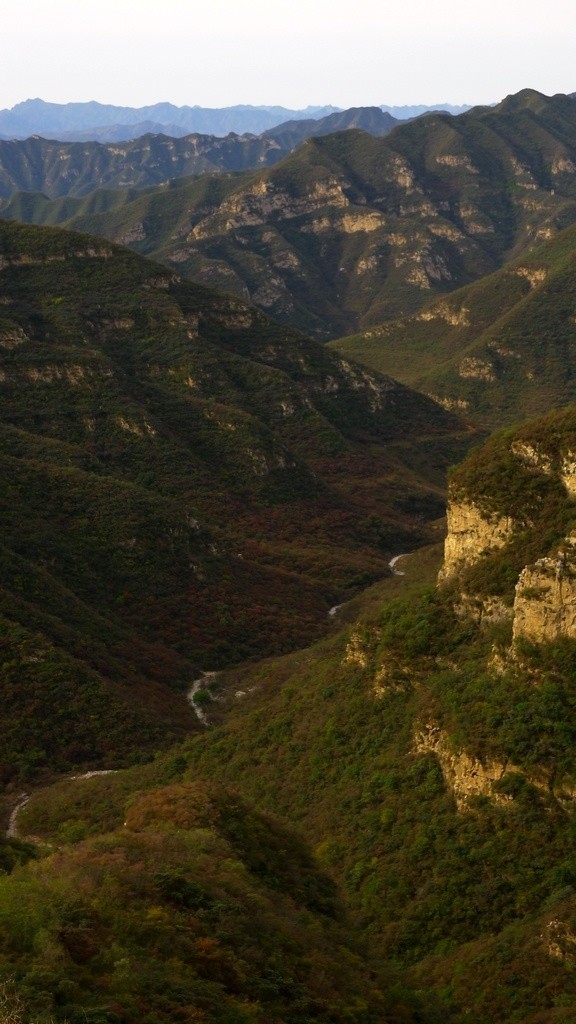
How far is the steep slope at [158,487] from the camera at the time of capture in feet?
259

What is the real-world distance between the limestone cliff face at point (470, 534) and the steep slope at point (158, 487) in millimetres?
26739

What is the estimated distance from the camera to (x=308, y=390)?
16512 centimetres

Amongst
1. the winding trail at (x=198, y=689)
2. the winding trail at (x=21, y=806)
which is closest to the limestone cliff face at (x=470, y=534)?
the winding trail at (x=21, y=806)

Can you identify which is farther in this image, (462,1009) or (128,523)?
(128,523)

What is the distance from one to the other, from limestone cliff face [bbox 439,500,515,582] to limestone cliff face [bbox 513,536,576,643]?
8.58 m

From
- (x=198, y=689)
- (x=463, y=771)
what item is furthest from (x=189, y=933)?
(x=198, y=689)

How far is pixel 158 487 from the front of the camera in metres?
124

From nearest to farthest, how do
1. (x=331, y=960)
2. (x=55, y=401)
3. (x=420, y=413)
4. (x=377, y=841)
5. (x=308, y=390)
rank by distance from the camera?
(x=331, y=960)
(x=377, y=841)
(x=55, y=401)
(x=308, y=390)
(x=420, y=413)

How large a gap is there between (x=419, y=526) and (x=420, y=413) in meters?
Answer: 46.8

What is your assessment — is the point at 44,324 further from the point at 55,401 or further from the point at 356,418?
the point at 356,418

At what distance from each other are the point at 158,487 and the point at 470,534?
7003 centimetres

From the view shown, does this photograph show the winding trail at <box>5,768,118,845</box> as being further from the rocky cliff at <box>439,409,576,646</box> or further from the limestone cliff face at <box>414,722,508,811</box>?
the rocky cliff at <box>439,409,576,646</box>

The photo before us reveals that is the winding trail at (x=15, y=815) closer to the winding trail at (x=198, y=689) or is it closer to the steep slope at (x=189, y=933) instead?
the winding trail at (x=198, y=689)

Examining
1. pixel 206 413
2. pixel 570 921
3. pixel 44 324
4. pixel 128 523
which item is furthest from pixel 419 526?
pixel 570 921
